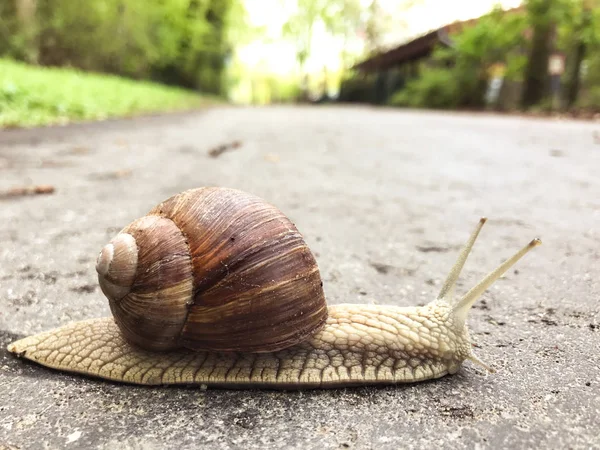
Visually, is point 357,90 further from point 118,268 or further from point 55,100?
point 118,268

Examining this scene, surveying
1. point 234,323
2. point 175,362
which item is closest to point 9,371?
point 175,362

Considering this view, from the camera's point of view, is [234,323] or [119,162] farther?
[119,162]

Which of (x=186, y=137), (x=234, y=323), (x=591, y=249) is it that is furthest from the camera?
(x=186, y=137)

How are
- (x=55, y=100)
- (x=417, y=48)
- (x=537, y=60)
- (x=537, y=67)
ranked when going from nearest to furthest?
1. (x=55, y=100)
2. (x=537, y=67)
3. (x=537, y=60)
4. (x=417, y=48)

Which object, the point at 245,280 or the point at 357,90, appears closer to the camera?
the point at 245,280

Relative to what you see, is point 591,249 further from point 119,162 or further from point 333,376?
point 119,162

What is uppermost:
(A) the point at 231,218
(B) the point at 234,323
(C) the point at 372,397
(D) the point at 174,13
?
(D) the point at 174,13

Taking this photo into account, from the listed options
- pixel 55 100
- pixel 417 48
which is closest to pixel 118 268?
pixel 55 100
